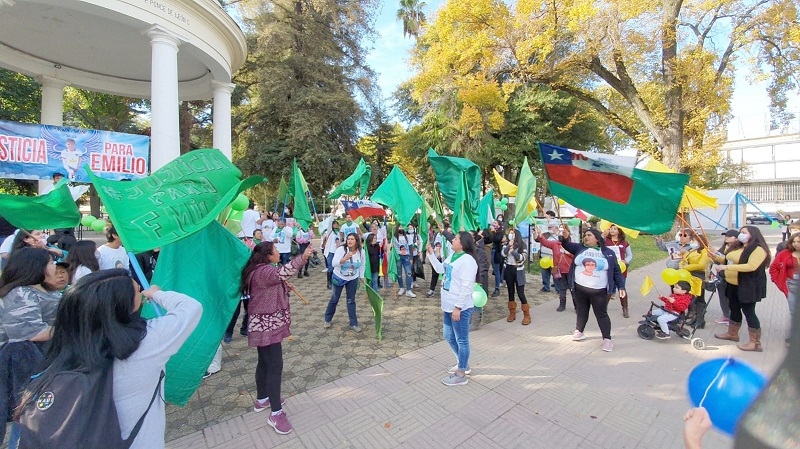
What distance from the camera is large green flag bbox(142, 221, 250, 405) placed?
321 cm

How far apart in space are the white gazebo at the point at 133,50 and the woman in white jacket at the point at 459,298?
7.30 m

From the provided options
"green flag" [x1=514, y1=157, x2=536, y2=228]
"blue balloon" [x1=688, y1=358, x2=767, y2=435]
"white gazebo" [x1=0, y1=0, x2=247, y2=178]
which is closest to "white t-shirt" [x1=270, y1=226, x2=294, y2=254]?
"white gazebo" [x1=0, y1=0, x2=247, y2=178]

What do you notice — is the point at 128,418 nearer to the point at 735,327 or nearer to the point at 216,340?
the point at 216,340

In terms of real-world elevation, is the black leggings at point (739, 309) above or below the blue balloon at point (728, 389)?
below

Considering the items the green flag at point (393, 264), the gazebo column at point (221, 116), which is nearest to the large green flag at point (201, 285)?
the green flag at point (393, 264)

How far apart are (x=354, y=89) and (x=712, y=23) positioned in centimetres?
1935

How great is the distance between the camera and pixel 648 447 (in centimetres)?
323

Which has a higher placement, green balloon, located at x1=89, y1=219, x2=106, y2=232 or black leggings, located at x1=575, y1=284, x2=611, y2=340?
green balloon, located at x1=89, y1=219, x2=106, y2=232

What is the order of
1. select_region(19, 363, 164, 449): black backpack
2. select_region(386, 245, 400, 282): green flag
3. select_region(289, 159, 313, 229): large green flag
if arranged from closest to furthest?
select_region(19, 363, 164, 449): black backpack
select_region(289, 159, 313, 229): large green flag
select_region(386, 245, 400, 282): green flag

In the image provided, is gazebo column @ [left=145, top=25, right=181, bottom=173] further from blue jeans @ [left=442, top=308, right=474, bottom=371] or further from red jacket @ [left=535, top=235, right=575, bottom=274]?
red jacket @ [left=535, top=235, right=575, bottom=274]

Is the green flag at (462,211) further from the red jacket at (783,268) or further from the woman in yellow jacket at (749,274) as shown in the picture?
the red jacket at (783,268)

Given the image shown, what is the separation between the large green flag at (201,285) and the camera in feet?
10.5

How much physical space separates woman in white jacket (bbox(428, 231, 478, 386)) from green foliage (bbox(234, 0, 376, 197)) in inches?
745

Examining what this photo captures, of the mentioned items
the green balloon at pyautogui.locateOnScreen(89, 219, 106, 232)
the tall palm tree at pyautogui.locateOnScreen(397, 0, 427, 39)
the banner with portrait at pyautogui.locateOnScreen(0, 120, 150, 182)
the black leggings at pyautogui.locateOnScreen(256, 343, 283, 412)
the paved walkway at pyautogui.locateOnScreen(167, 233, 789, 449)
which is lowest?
the paved walkway at pyautogui.locateOnScreen(167, 233, 789, 449)
